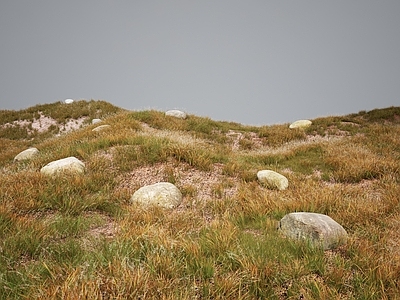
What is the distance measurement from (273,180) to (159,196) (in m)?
2.84

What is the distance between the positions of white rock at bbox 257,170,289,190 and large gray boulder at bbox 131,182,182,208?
2.20m

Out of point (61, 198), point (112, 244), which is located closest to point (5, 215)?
point (61, 198)

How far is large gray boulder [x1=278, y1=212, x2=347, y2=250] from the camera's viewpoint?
3.43 meters

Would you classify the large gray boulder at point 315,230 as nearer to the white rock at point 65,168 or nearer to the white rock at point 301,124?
the white rock at point 65,168

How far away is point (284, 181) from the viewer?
641 centimetres

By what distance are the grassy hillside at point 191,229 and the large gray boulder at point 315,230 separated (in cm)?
15

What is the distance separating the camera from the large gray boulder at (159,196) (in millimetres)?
5039

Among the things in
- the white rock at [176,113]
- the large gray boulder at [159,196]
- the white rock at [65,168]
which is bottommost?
the large gray boulder at [159,196]

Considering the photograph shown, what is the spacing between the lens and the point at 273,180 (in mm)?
6387

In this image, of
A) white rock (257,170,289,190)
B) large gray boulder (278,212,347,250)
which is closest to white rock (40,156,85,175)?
white rock (257,170,289,190)

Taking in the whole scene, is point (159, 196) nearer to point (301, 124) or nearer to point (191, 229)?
point (191, 229)

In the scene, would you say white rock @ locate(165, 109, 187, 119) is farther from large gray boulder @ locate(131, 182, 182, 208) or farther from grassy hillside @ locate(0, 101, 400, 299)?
large gray boulder @ locate(131, 182, 182, 208)

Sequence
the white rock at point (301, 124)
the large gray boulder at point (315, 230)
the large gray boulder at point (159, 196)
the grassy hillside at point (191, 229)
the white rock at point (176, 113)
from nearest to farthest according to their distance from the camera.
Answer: the grassy hillside at point (191, 229) < the large gray boulder at point (315, 230) < the large gray boulder at point (159, 196) < the white rock at point (301, 124) < the white rock at point (176, 113)

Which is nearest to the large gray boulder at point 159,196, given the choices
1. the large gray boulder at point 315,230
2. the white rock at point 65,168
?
the white rock at point 65,168
